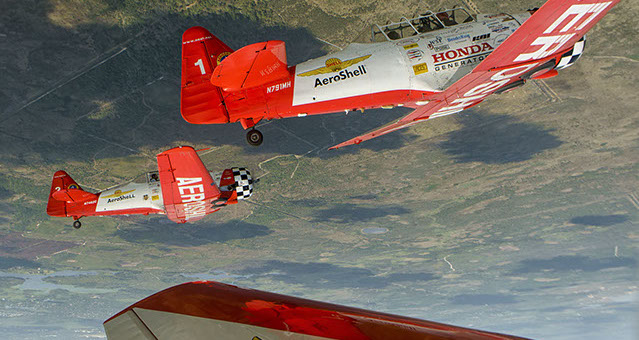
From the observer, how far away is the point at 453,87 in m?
3.28

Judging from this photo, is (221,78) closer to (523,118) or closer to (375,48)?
(375,48)

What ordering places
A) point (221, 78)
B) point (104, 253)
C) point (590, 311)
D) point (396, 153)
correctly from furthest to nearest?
1. point (590, 311)
2. point (104, 253)
3. point (396, 153)
4. point (221, 78)

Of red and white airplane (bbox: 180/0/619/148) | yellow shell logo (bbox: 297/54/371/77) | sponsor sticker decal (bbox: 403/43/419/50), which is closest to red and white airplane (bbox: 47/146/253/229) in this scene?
red and white airplane (bbox: 180/0/619/148)

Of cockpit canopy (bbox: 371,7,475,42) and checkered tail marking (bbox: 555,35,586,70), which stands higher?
cockpit canopy (bbox: 371,7,475,42)

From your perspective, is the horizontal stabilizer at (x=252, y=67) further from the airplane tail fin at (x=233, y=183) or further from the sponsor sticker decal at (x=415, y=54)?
the airplane tail fin at (x=233, y=183)

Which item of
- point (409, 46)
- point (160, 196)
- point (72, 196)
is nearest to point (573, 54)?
point (409, 46)

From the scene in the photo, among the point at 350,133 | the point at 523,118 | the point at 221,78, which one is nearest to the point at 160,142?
the point at 350,133

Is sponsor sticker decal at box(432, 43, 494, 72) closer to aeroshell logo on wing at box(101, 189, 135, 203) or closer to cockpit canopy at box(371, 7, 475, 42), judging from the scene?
cockpit canopy at box(371, 7, 475, 42)

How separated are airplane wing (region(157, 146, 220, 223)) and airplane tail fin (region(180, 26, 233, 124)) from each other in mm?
1557

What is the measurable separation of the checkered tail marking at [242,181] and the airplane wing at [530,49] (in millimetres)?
3499

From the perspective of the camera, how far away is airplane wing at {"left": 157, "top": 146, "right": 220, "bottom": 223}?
4801mm

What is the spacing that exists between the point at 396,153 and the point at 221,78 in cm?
525

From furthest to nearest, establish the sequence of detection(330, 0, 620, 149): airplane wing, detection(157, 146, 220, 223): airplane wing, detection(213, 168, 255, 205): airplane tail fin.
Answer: detection(213, 168, 255, 205): airplane tail fin < detection(157, 146, 220, 223): airplane wing < detection(330, 0, 620, 149): airplane wing

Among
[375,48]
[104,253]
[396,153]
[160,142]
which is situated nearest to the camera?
[375,48]
